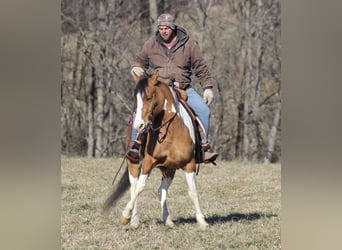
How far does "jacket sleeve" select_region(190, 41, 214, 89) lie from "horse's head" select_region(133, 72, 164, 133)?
0.71 m

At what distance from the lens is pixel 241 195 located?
7.46m

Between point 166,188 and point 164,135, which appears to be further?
point 166,188

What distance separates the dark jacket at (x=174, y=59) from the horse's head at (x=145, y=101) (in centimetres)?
59

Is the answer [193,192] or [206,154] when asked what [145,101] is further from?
[193,192]

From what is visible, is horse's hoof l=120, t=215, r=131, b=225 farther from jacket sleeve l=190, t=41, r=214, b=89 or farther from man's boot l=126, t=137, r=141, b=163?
jacket sleeve l=190, t=41, r=214, b=89

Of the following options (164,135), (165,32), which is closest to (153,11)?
(165,32)

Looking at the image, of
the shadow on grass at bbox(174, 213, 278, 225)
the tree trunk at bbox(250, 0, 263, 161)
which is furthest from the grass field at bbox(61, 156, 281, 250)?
the tree trunk at bbox(250, 0, 263, 161)

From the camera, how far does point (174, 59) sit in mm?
5121

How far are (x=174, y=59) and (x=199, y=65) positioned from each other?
240 millimetres

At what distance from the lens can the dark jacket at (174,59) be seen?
513 cm

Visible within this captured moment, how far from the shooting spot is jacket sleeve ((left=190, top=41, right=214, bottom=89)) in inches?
203
